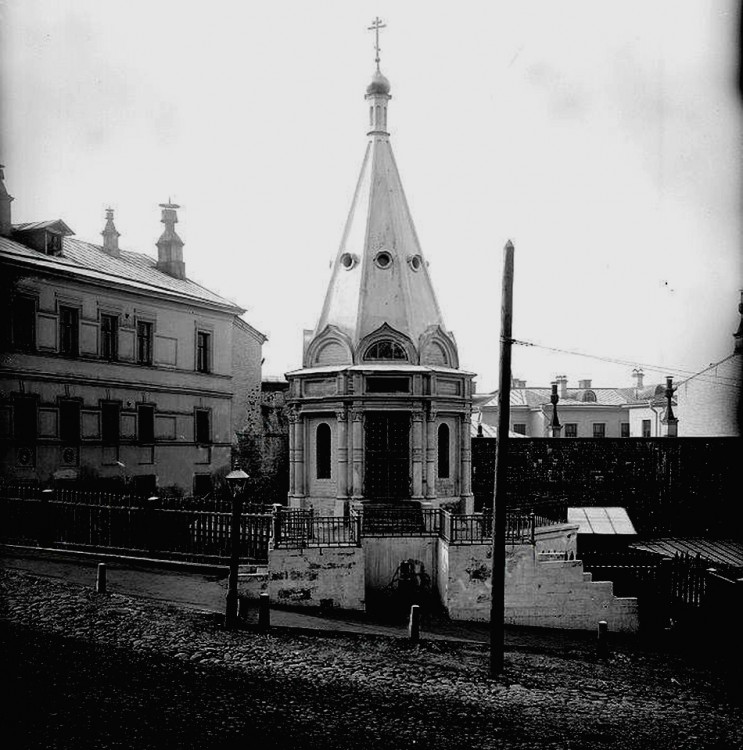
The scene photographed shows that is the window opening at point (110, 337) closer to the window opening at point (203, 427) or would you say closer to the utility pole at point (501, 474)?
the window opening at point (203, 427)

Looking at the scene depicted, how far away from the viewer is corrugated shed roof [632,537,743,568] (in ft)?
75.8

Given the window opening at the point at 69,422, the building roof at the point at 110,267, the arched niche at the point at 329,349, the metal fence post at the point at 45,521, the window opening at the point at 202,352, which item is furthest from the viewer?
the window opening at the point at 202,352

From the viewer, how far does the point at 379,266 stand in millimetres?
21094

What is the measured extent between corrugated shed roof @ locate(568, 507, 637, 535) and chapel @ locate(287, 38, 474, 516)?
346 cm

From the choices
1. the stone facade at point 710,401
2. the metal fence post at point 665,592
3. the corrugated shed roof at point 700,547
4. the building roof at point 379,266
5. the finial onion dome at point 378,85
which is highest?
the finial onion dome at point 378,85

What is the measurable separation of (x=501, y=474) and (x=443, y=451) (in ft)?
30.1

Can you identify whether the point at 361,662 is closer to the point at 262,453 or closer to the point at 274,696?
the point at 274,696

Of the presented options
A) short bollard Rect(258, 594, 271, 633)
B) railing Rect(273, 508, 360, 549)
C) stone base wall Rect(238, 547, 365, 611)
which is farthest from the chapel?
short bollard Rect(258, 594, 271, 633)

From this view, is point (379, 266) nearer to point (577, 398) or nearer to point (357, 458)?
point (357, 458)

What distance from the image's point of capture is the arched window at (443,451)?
21.0 metres

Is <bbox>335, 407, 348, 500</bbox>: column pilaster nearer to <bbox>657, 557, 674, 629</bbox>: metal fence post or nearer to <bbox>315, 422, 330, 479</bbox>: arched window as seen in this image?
<bbox>315, 422, 330, 479</bbox>: arched window

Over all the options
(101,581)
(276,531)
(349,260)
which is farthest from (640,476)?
(101,581)

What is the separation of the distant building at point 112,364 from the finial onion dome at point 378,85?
10.1 metres

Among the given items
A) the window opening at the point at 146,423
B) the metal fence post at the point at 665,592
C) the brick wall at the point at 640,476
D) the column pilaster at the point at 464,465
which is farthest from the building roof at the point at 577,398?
the metal fence post at the point at 665,592
